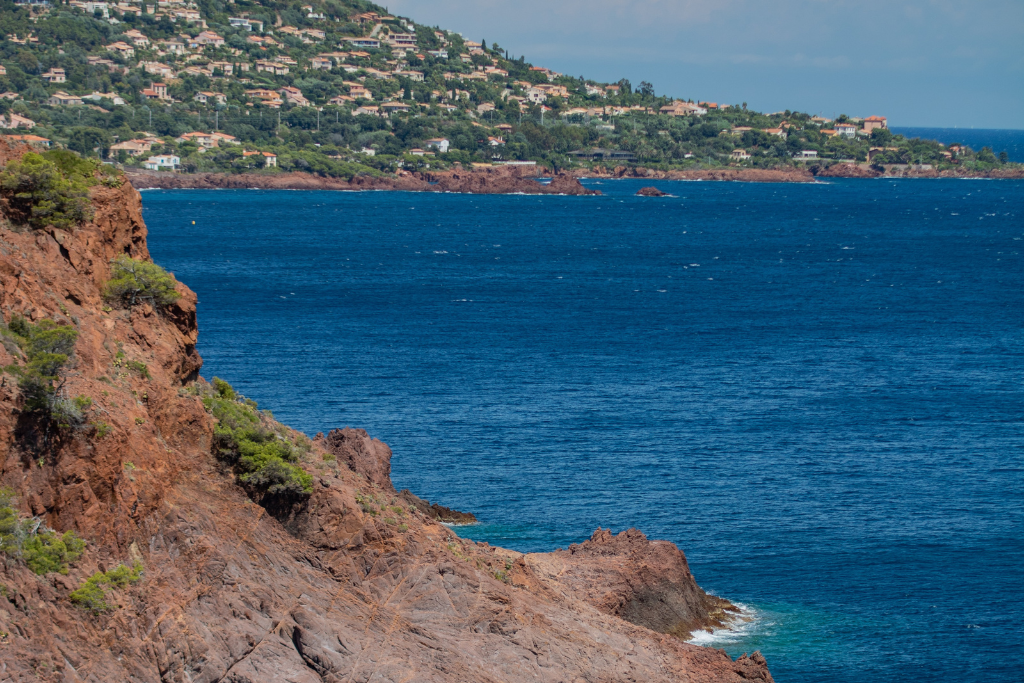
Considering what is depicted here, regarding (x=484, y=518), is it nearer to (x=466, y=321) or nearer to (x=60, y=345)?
(x=60, y=345)

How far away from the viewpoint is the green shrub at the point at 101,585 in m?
23.0

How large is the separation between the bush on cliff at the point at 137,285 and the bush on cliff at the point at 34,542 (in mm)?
8144

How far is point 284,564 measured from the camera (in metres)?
27.8

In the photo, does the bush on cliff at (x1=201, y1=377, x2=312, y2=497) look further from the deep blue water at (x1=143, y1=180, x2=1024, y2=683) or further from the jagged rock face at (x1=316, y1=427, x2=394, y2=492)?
the deep blue water at (x1=143, y1=180, x2=1024, y2=683)

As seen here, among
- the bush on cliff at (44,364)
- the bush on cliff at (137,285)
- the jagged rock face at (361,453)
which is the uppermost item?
the bush on cliff at (137,285)

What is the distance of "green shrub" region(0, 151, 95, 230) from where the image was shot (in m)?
28.8

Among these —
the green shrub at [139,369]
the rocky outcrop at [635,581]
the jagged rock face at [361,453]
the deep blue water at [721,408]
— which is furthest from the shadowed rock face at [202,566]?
the deep blue water at [721,408]

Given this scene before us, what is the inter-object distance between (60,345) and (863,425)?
168 ft

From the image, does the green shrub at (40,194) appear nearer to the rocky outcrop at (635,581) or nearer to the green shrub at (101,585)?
the green shrub at (101,585)

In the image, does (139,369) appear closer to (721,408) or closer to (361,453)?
(361,453)

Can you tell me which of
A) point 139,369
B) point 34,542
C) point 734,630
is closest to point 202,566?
point 34,542

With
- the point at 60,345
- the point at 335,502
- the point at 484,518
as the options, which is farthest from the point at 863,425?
the point at 60,345

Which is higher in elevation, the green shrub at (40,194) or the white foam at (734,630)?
the green shrub at (40,194)

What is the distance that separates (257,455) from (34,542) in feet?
21.9
